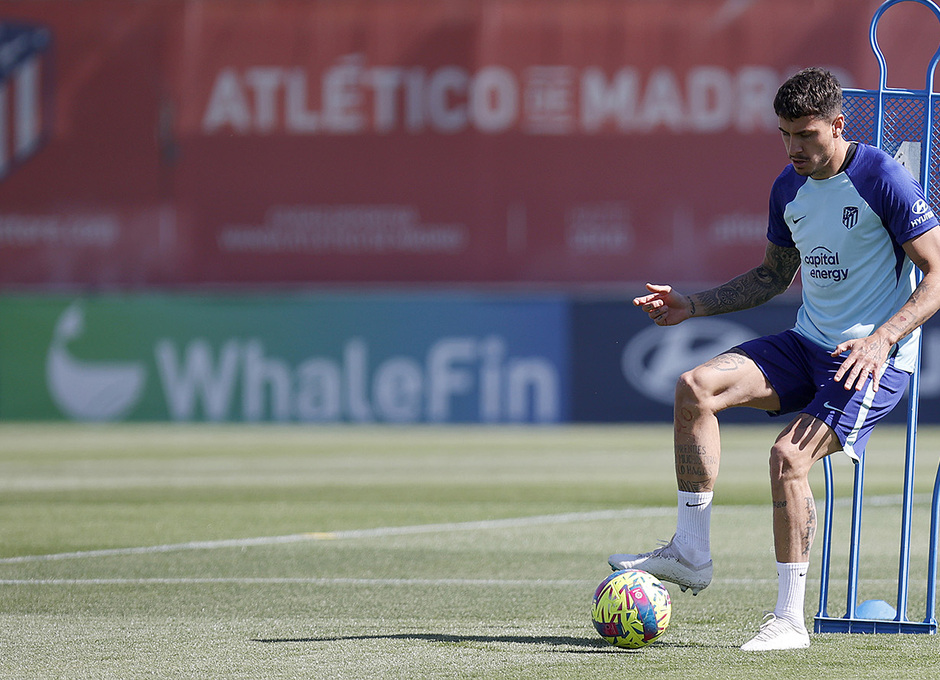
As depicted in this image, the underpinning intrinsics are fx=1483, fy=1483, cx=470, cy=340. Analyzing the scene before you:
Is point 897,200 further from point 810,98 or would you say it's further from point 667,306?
point 667,306

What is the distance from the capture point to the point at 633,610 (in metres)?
5.24

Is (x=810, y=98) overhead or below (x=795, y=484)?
overhead

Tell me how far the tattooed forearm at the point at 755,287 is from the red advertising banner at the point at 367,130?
55.2 feet

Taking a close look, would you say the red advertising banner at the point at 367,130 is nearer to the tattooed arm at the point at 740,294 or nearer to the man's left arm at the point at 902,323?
the tattooed arm at the point at 740,294

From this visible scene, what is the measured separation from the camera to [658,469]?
1386 centimetres

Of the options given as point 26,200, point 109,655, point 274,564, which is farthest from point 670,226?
Answer: point 109,655

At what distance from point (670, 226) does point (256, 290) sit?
6449mm

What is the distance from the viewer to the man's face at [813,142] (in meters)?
A: 5.16

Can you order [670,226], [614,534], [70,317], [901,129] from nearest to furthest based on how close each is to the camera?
[901,129]
[614,534]
[70,317]
[670,226]

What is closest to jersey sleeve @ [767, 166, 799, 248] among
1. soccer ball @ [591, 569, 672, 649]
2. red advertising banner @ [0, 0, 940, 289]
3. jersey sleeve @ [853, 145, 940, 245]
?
jersey sleeve @ [853, 145, 940, 245]

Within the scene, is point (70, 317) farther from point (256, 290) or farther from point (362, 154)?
point (362, 154)

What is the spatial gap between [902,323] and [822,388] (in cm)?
41

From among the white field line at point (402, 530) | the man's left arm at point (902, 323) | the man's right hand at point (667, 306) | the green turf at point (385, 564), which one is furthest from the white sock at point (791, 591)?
the white field line at point (402, 530)

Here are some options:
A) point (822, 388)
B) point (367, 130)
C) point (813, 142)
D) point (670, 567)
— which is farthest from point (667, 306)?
point (367, 130)
